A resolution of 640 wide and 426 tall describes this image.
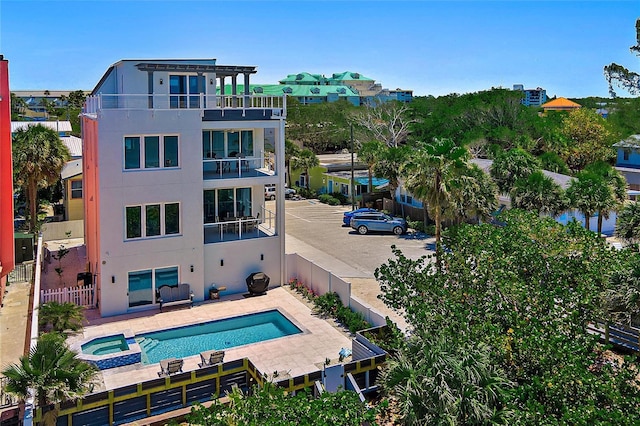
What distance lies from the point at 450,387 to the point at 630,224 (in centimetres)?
1437

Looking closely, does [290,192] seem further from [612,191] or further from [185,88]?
[612,191]

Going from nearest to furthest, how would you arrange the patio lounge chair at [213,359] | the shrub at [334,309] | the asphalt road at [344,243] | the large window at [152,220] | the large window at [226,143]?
the patio lounge chair at [213,359]
the shrub at [334,309]
the large window at [152,220]
the large window at [226,143]
the asphalt road at [344,243]

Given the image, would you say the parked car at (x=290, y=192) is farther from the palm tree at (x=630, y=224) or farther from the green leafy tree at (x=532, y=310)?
the green leafy tree at (x=532, y=310)

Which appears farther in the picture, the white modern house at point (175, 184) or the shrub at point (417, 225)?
the shrub at point (417, 225)

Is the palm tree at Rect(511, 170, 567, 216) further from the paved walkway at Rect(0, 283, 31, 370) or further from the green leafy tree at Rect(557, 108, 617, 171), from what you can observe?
the green leafy tree at Rect(557, 108, 617, 171)

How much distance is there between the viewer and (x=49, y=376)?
453 inches

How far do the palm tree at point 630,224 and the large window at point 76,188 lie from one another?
27394 millimetres

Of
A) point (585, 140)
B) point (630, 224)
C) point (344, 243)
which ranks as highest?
point (585, 140)

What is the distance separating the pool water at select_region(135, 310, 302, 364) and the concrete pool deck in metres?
0.32

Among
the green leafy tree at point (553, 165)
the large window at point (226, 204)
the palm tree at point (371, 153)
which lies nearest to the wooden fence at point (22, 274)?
the large window at point (226, 204)

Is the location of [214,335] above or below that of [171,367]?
below

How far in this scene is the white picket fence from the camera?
19.8 m

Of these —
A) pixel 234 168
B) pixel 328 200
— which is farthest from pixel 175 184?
pixel 328 200

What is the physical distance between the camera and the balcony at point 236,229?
896 inches
